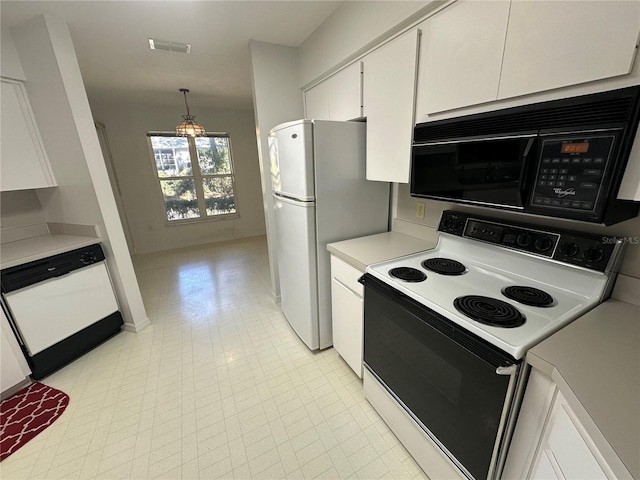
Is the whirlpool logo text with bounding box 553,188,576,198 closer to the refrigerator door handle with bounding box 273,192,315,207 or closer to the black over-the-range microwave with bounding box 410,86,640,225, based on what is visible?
the black over-the-range microwave with bounding box 410,86,640,225

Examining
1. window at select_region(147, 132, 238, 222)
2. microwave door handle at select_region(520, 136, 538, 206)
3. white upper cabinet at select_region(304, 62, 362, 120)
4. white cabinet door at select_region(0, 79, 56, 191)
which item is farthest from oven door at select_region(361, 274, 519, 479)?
window at select_region(147, 132, 238, 222)

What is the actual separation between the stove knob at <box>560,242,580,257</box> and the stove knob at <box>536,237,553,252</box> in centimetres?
4

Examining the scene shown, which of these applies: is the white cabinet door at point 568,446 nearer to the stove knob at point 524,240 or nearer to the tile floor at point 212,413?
the stove knob at point 524,240

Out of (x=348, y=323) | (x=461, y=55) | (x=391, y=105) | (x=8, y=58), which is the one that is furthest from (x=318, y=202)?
(x=8, y=58)

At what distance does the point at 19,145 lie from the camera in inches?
77.8

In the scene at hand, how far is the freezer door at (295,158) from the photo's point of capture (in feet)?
5.25

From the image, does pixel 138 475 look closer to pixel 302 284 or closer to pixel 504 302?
pixel 302 284

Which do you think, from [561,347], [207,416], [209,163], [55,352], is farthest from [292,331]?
[209,163]

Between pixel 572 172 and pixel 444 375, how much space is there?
819mm

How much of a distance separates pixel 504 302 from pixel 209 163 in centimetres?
517

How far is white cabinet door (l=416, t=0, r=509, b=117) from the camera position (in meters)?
0.95

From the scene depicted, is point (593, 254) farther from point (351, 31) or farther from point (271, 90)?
point (271, 90)

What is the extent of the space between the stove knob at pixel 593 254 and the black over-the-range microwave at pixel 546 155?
0.47ft

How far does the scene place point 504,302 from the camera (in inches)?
39.0
